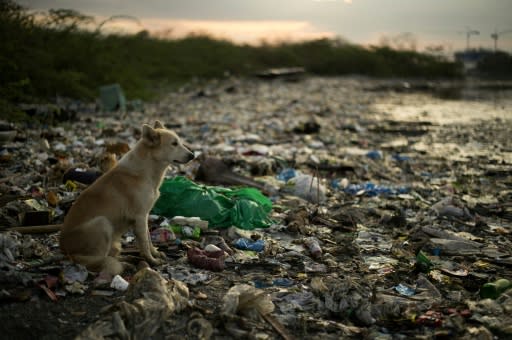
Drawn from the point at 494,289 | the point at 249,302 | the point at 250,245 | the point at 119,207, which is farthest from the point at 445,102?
the point at 249,302

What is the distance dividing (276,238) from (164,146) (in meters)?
1.47

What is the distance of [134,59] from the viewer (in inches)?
695

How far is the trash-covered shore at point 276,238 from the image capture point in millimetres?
2926

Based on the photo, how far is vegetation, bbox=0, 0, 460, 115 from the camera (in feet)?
32.9

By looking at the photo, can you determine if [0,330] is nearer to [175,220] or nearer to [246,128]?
[175,220]

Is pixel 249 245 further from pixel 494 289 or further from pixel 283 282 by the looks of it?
pixel 494 289

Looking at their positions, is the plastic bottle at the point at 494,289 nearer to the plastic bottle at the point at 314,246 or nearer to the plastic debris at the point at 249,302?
the plastic bottle at the point at 314,246

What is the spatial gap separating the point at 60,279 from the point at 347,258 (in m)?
2.34

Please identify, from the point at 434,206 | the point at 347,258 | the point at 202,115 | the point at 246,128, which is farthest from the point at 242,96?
the point at 347,258

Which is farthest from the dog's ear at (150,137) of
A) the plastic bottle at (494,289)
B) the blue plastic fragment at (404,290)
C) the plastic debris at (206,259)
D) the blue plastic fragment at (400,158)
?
the blue plastic fragment at (400,158)

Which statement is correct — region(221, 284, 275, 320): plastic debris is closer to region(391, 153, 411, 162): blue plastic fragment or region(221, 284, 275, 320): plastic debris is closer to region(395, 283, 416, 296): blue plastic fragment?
region(395, 283, 416, 296): blue plastic fragment

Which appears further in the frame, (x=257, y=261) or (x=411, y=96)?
(x=411, y=96)

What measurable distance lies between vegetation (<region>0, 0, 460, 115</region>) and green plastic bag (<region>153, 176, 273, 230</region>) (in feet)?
15.6

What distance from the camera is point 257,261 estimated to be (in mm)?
3947
